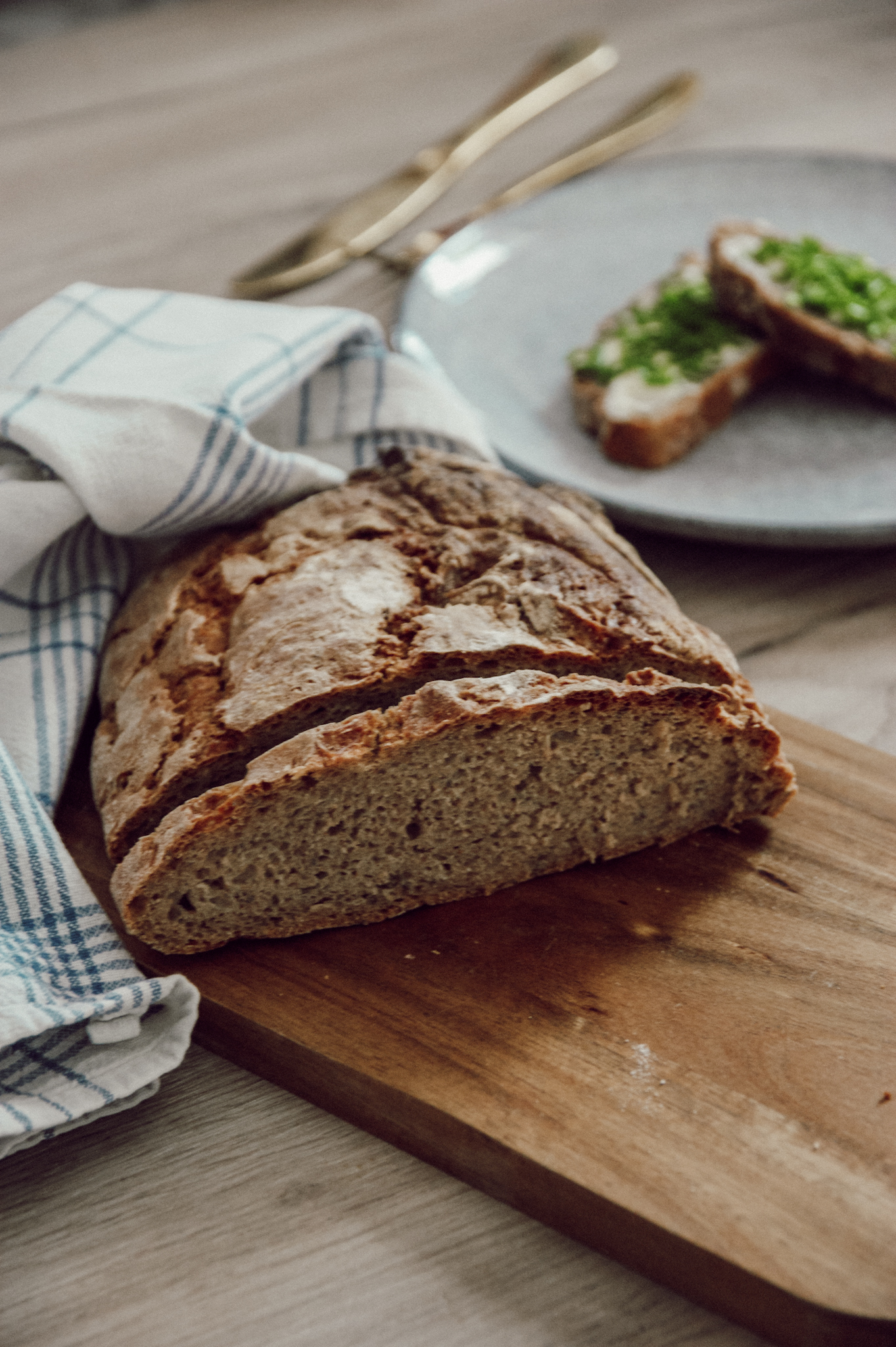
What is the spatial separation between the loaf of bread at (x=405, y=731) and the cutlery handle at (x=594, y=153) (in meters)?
1.89

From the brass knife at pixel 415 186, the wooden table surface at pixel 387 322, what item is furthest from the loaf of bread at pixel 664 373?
the brass knife at pixel 415 186

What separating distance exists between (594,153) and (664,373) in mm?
1670

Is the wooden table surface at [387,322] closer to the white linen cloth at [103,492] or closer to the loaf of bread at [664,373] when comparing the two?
the white linen cloth at [103,492]

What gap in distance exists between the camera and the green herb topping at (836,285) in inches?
125

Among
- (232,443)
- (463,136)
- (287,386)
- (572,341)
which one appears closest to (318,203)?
(463,136)

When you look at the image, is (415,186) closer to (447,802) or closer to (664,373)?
(664,373)

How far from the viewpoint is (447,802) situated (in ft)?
6.91

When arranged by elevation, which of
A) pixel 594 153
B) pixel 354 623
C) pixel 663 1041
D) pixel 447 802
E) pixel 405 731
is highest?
pixel 594 153

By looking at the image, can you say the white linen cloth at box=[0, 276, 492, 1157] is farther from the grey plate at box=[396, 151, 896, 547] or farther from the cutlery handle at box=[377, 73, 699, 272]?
the cutlery handle at box=[377, 73, 699, 272]

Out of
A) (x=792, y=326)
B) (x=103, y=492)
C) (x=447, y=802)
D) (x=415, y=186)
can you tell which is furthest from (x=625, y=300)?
(x=447, y=802)

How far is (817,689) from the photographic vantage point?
2.61 m

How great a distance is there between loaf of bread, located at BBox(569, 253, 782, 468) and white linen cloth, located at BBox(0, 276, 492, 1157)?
431 mm

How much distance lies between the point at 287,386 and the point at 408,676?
3.09 feet

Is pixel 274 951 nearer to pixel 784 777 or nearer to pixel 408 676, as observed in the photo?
pixel 408 676
